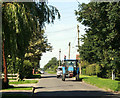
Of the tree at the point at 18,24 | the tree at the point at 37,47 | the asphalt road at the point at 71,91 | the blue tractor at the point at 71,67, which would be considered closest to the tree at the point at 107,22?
the asphalt road at the point at 71,91

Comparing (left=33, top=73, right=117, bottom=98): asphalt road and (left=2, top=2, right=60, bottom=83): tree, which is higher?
(left=2, top=2, right=60, bottom=83): tree

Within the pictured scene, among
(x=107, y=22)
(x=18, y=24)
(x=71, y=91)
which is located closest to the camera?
(x=18, y=24)

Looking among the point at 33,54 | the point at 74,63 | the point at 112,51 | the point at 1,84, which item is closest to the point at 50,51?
the point at 33,54

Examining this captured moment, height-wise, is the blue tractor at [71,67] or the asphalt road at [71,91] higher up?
the blue tractor at [71,67]

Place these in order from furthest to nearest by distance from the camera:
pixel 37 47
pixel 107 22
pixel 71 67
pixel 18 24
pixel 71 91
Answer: pixel 37 47, pixel 71 67, pixel 107 22, pixel 71 91, pixel 18 24

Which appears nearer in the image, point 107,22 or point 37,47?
point 107,22

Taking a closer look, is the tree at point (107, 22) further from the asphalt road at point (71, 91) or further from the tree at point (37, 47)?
the tree at point (37, 47)

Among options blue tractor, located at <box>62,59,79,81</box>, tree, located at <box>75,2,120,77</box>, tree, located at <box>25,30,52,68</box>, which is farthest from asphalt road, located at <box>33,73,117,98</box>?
tree, located at <box>25,30,52,68</box>

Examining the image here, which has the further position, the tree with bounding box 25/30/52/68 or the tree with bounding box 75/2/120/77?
the tree with bounding box 25/30/52/68

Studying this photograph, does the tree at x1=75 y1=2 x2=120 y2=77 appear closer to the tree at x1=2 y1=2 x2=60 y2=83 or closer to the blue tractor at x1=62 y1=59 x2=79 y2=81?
the blue tractor at x1=62 y1=59 x2=79 y2=81

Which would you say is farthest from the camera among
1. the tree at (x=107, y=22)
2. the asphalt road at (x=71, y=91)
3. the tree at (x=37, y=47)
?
the tree at (x=37, y=47)

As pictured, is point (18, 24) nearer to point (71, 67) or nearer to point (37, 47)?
point (71, 67)

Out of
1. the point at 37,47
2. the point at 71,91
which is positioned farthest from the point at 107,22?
the point at 37,47

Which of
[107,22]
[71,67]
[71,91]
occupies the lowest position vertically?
[71,91]
